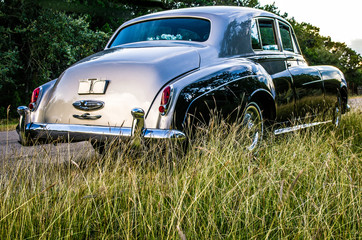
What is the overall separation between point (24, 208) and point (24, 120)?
1.95 meters

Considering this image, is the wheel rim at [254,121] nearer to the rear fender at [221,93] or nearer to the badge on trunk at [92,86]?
the rear fender at [221,93]

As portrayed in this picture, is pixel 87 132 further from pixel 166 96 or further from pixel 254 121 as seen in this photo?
pixel 254 121

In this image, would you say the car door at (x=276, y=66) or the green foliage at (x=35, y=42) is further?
the green foliage at (x=35, y=42)

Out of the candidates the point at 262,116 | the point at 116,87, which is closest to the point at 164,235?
the point at 116,87

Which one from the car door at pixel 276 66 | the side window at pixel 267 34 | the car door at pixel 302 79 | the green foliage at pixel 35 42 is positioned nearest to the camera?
the car door at pixel 276 66

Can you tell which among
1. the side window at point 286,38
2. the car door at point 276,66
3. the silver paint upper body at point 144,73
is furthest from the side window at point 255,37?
the side window at point 286,38

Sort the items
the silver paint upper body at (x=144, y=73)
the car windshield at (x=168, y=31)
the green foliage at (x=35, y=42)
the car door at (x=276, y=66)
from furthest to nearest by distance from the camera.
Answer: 1. the green foliage at (x=35, y=42)
2. the car door at (x=276, y=66)
3. the car windshield at (x=168, y=31)
4. the silver paint upper body at (x=144, y=73)

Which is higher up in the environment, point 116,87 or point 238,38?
point 238,38

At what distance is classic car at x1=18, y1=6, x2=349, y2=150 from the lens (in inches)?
130

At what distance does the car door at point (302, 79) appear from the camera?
5211mm

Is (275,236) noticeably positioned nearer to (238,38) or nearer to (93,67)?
(93,67)

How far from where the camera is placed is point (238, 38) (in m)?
4.48

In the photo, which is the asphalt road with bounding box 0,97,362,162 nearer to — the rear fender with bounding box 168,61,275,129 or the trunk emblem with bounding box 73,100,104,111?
the trunk emblem with bounding box 73,100,104,111

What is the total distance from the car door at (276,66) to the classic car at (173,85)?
1cm
